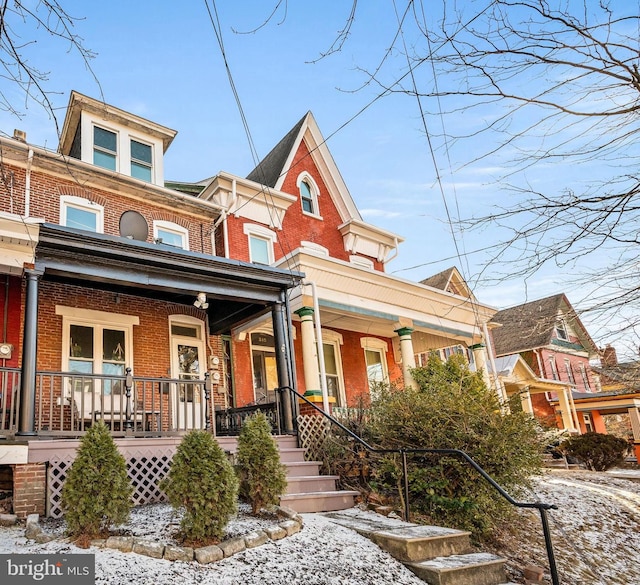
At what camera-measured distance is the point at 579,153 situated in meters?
3.99

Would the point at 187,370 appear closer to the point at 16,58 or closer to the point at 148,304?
the point at 148,304

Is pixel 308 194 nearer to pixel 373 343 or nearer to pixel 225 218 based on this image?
pixel 225 218

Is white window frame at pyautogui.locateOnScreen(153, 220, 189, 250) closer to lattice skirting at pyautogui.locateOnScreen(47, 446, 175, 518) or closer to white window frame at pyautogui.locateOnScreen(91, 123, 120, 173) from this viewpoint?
white window frame at pyautogui.locateOnScreen(91, 123, 120, 173)

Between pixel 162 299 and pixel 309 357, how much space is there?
11.1 ft

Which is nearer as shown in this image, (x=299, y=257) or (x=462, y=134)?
(x=462, y=134)

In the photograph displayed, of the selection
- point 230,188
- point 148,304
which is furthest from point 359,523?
point 230,188

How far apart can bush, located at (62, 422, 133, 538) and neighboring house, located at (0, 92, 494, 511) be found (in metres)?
1.69

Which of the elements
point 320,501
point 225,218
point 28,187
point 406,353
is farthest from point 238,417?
point 28,187

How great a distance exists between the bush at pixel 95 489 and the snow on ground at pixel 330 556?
0.83 ft

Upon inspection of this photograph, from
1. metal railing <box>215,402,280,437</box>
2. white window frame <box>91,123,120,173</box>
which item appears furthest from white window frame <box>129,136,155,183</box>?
metal railing <box>215,402,280,437</box>

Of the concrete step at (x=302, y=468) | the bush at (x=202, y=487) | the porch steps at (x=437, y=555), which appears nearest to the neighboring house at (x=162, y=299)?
the concrete step at (x=302, y=468)

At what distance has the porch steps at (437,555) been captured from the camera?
4.90 meters

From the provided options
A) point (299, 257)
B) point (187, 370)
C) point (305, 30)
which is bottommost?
point (187, 370)

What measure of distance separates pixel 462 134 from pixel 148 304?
8.71 meters
